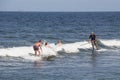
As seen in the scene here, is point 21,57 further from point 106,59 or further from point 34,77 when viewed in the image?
point 34,77

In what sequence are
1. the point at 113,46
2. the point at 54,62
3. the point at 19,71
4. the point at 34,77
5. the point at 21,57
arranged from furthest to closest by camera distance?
Result: 1. the point at 113,46
2. the point at 21,57
3. the point at 54,62
4. the point at 19,71
5. the point at 34,77

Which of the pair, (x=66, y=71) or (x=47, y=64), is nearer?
(x=66, y=71)

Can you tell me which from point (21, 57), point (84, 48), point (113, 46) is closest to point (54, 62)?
point (21, 57)

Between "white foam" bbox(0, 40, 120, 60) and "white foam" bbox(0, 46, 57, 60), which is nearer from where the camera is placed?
"white foam" bbox(0, 46, 57, 60)

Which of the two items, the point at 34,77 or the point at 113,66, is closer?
the point at 34,77

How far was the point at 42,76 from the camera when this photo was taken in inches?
850

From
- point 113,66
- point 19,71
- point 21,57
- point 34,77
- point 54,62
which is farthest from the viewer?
point 21,57

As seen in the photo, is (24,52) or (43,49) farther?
(43,49)

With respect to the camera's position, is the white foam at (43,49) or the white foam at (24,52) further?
the white foam at (43,49)

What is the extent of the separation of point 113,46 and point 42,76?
1874 centimetres

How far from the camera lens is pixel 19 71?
2277 centimetres

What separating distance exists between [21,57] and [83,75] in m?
7.81

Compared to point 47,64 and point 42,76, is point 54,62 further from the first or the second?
point 42,76

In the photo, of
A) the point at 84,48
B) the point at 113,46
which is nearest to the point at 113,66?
the point at 84,48
